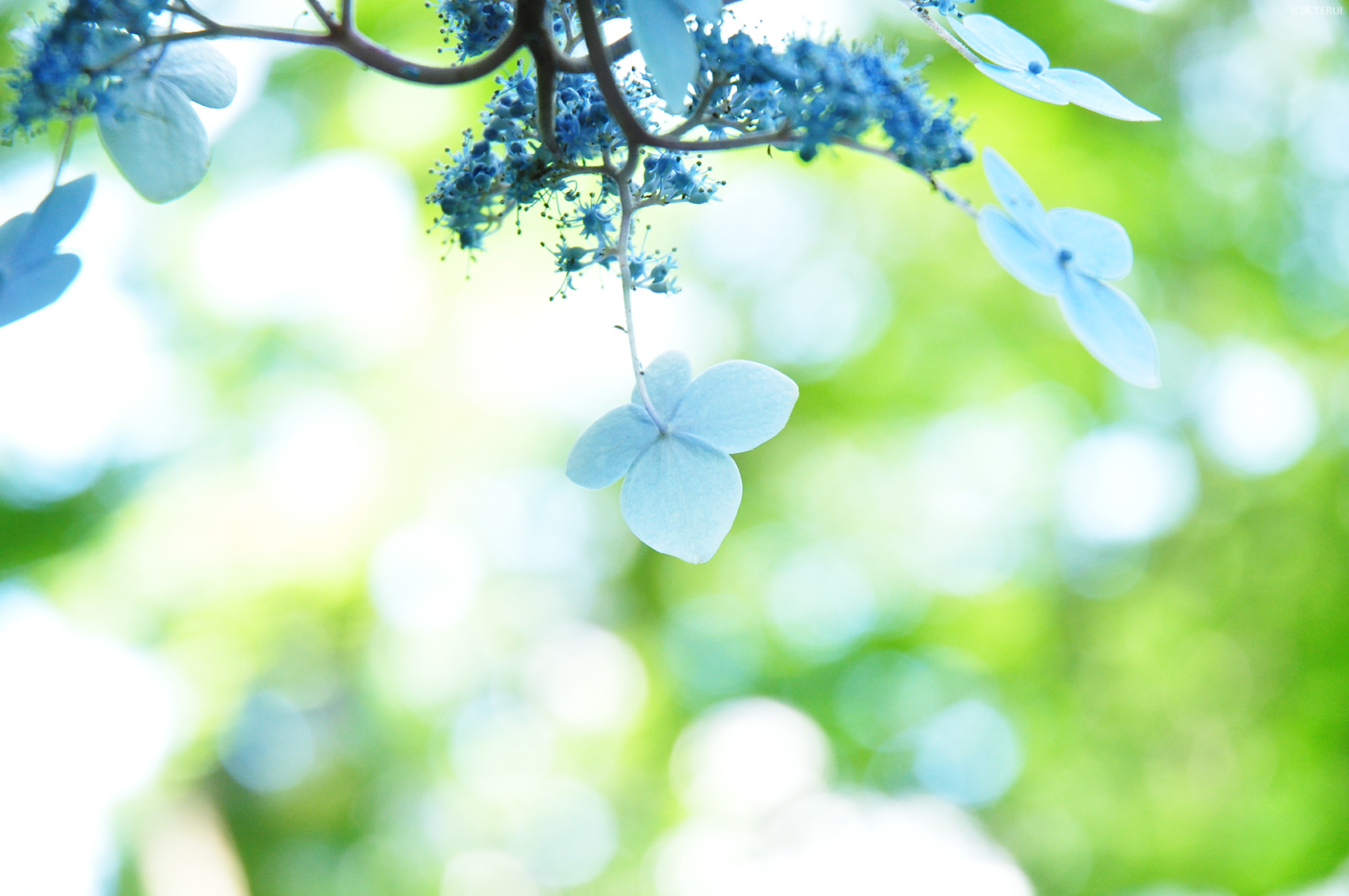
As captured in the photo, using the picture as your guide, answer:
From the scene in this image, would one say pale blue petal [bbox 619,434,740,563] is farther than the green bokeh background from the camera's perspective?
No

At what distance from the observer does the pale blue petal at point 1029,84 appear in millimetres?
217

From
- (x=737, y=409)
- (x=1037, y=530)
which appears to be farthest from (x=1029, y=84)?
(x=1037, y=530)

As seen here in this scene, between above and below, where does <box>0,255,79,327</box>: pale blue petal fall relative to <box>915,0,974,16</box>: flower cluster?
below

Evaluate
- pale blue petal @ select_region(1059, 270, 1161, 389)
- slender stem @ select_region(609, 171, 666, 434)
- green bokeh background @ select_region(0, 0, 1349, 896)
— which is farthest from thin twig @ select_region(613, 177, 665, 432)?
green bokeh background @ select_region(0, 0, 1349, 896)

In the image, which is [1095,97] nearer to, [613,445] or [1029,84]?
[1029,84]

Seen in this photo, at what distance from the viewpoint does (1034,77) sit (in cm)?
22

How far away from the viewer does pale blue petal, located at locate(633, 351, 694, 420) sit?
246 mm

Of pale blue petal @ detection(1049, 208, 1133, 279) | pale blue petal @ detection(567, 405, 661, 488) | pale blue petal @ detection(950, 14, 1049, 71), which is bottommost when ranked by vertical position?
pale blue petal @ detection(567, 405, 661, 488)

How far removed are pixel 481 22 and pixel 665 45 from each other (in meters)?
0.09

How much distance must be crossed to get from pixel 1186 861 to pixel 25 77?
113 inches

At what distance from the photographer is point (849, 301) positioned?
2539 mm

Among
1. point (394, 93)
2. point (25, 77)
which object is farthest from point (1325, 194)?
point (25, 77)

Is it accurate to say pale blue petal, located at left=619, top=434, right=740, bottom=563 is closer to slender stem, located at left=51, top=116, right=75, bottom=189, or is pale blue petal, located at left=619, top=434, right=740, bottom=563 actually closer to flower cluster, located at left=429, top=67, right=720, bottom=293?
flower cluster, located at left=429, top=67, right=720, bottom=293

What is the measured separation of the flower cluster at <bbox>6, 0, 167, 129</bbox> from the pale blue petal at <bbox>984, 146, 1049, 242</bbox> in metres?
0.21
